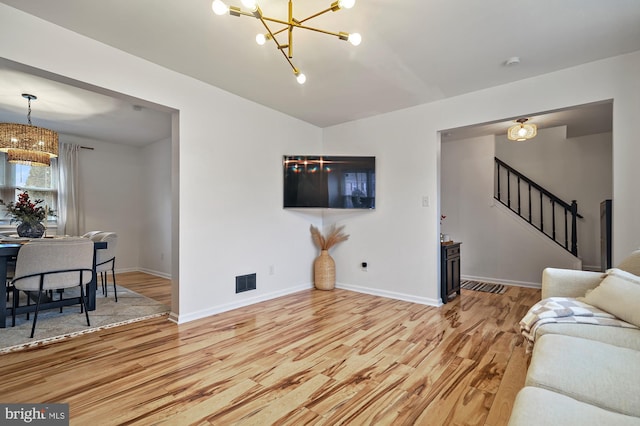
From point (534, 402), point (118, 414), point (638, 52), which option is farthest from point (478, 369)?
point (638, 52)

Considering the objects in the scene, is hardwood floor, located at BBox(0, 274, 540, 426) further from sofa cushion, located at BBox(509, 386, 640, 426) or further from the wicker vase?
the wicker vase

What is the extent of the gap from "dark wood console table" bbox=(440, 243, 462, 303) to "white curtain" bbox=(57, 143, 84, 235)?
6084mm

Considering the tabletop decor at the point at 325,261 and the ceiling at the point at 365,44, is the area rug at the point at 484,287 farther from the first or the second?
the ceiling at the point at 365,44

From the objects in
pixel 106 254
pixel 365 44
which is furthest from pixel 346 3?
pixel 106 254

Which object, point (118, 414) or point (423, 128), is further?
point (423, 128)

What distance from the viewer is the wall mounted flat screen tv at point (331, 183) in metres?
4.22

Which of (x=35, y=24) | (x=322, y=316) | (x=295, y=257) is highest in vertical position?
(x=35, y=24)

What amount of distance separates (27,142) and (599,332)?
5537 mm

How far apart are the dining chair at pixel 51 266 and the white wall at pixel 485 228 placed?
536 centimetres

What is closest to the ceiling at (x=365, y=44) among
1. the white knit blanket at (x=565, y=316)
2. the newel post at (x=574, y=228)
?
the white knit blanket at (x=565, y=316)

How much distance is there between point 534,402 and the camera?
0.92 meters

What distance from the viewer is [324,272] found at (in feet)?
14.6

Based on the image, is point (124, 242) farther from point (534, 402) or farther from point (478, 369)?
point (534, 402)

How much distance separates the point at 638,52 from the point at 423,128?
1928mm
